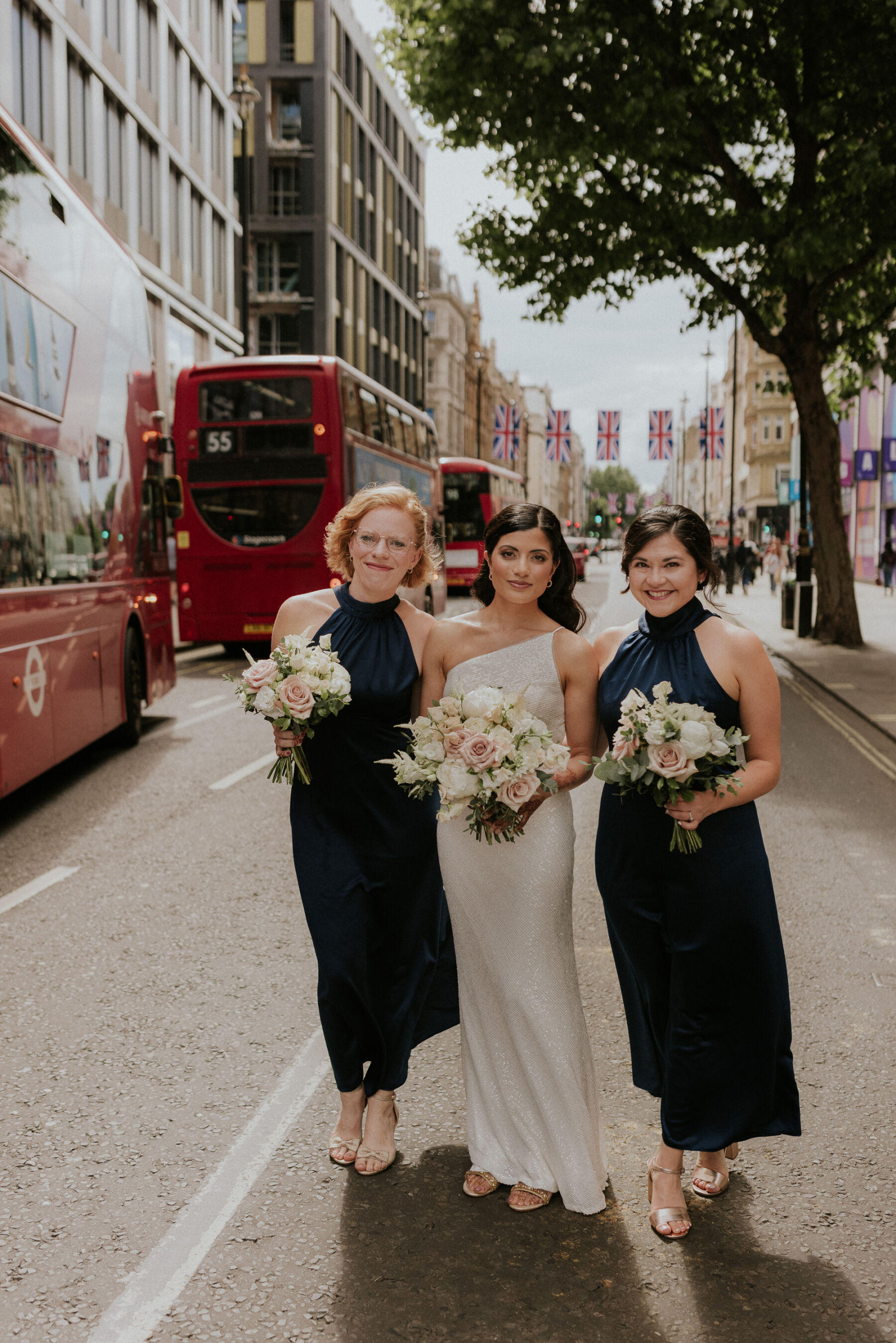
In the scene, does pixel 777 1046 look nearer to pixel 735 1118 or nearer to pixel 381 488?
pixel 735 1118

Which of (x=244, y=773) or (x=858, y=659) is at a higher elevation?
(x=858, y=659)

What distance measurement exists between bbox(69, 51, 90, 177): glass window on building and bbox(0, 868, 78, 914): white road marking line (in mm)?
22204

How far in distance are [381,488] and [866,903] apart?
147 inches

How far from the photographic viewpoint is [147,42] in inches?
1168

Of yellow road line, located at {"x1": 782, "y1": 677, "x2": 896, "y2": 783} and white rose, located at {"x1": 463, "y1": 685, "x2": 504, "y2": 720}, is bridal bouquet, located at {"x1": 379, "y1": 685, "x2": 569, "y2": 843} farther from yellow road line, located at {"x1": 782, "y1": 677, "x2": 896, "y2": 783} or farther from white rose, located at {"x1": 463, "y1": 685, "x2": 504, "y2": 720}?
yellow road line, located at {"x1": 782, "y1": 677, "x2": 896, "y2": 783}

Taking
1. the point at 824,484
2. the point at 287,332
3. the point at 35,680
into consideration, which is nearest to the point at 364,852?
the point at 35,680

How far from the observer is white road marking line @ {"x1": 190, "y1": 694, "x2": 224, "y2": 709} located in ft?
44.7

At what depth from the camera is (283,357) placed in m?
16.5

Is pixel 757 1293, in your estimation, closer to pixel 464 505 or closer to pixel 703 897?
pixel 703 897

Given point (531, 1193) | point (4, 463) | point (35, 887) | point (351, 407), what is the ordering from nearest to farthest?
point (531, 1193) < point (35, 887) < point (4, 463) < point (351, 407)

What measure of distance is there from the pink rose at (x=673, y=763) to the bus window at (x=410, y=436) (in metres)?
19.3

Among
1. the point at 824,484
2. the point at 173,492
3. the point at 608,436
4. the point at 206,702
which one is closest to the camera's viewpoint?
A: the point at 173,492

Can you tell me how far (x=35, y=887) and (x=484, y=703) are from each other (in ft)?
13.8

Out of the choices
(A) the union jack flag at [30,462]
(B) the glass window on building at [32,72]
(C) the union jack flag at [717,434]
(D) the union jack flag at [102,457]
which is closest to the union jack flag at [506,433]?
(C) the union jack flag at [717,434]
